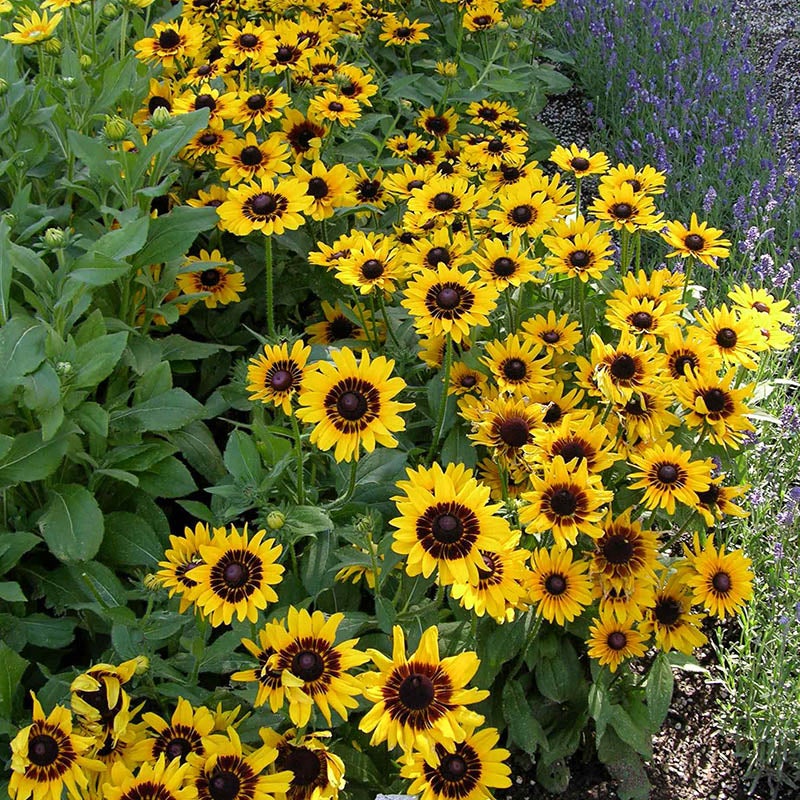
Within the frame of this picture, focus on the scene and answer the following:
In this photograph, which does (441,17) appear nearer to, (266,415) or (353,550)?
(266,415)

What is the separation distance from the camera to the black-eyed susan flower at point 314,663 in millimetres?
1355

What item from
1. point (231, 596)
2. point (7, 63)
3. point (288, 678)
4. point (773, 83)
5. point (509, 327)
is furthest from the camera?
point (773, 83)

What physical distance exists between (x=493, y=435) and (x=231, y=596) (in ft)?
1.82

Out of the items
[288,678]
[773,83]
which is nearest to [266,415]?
[288,678]

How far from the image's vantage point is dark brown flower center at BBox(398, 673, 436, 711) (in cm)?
130

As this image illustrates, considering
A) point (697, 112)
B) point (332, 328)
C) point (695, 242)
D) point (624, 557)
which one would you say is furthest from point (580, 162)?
point (697, 112)

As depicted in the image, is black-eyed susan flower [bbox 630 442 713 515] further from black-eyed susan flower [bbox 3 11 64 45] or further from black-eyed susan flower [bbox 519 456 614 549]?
black-eyed susan flower [bbox 3 11 64 45]

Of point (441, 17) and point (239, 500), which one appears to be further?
point (441, 17)

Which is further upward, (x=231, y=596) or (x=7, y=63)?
(x=7, y=63)

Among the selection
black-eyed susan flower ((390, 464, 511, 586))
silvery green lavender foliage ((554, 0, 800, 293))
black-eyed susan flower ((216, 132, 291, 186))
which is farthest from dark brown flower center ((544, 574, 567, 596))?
silvery green lavender foliage ((554, 0, 800, 293))

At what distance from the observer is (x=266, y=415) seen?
2.12 metres

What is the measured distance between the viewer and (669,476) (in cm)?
165

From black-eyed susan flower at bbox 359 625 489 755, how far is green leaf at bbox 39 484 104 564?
2.06 feet

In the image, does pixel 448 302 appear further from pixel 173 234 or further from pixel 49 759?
pixel 49 759
